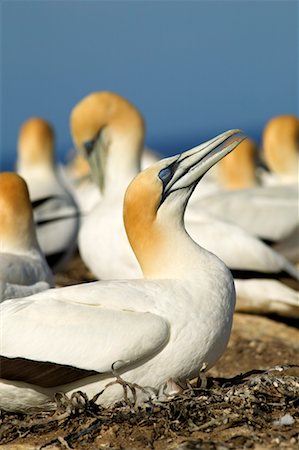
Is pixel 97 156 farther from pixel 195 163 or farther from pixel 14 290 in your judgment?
pixel 195 163

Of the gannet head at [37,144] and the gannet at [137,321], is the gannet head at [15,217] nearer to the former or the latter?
the gannet at [137,321]

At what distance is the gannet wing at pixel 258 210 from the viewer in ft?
35.1

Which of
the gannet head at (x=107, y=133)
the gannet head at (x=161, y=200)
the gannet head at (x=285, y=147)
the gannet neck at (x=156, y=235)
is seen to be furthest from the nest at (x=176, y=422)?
the gannet head at (x=285, y=147)

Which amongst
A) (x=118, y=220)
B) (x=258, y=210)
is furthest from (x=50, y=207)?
(x=118, y=220)

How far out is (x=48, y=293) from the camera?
211 inches

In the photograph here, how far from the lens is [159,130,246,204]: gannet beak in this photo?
5.54 m

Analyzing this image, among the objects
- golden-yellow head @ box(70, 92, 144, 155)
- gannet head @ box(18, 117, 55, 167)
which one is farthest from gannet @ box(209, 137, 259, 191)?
golden-yellow head @ box(70, 92, 144, 155)

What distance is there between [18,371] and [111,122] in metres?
5.09

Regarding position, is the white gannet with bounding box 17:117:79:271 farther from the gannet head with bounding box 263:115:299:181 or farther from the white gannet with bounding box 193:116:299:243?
the gannet head with bounding box 263:115:299:181

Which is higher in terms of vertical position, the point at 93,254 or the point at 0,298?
the point at 0,298

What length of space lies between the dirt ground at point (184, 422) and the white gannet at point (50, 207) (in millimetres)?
5280

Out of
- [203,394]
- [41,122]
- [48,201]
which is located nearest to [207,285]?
[203,394]

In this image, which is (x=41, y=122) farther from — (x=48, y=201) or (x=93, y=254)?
(x=93, y=254)

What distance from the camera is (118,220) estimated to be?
898 centimetres
